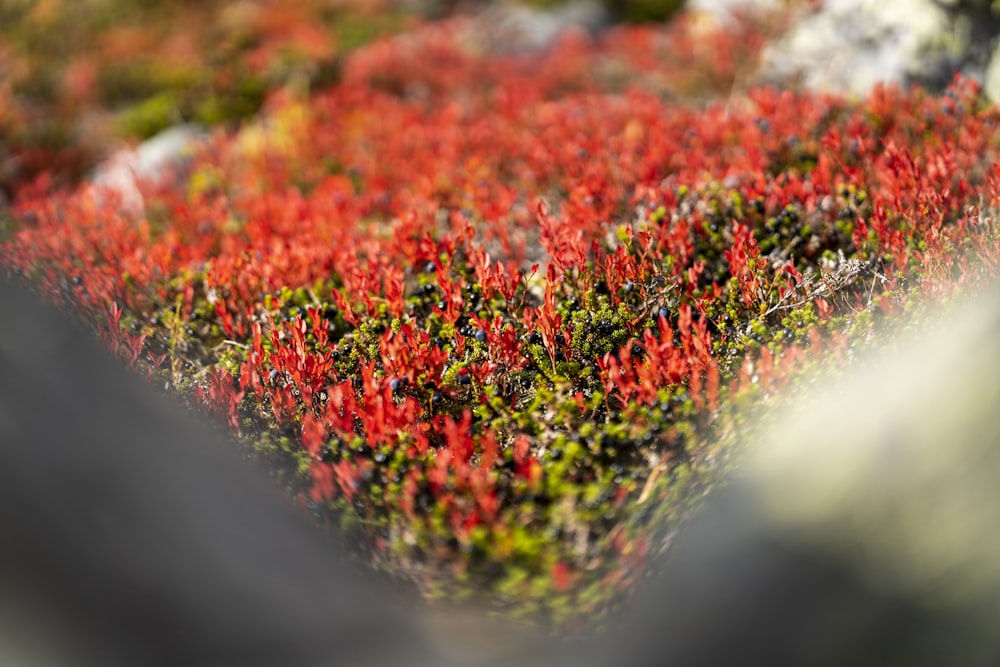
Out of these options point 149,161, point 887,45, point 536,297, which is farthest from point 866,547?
point 149,161

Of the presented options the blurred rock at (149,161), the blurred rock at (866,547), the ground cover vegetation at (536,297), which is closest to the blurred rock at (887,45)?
the ground cover vegetation at (536,297)

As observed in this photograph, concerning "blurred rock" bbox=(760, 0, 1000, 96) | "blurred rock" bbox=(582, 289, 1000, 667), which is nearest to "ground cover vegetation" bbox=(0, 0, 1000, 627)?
"blurred rock" bbox=(582, 289, 1000, 667)

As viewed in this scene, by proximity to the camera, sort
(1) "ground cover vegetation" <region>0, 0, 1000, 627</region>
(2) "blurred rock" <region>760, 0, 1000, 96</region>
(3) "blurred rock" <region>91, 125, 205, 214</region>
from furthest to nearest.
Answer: (3) "blurred rock" <region>91, 125, 205, 214</region> < (2) "blurred rock" <region>760, 0, 1000, 96</region> < (1) "ground cover vegetation" <region>0, 0, 1000, 627</region>

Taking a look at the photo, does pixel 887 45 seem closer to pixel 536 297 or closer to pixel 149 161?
pixel 536 297

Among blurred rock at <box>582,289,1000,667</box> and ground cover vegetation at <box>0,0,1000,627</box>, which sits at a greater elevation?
ground cover vegetation at <box>0,0,1000,627</box>

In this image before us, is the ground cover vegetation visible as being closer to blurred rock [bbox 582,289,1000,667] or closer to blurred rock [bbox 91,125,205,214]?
blurred rock [bbox 582,289,1000,667]

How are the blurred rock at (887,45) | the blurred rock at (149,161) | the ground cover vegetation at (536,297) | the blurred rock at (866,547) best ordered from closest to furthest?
the blurred rock at (866,547), the ground cover vegetation at (536,297), the blurred rock at (887,45), the blurred rock at (149,161)

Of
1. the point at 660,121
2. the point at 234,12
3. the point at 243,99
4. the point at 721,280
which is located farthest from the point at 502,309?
the point at 234,12

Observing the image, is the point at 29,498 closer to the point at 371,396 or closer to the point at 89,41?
the point at 371,396

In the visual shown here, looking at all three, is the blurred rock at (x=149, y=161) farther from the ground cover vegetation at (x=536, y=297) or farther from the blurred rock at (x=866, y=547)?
the blurred rock at (x=866, y=547)
